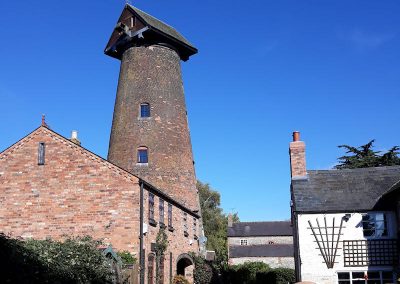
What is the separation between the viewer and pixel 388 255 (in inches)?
926

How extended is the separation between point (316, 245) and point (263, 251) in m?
35.7

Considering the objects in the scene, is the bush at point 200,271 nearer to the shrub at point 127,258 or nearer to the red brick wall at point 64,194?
the red brick wall at point 64,194

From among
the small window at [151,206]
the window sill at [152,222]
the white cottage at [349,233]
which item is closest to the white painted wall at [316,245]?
the white cottage at [349,233]

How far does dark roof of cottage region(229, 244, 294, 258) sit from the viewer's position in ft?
192

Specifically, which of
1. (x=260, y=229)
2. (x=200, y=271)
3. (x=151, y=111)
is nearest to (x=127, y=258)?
(x=200, y=271)

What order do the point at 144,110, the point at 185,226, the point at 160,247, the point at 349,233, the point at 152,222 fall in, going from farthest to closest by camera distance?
1. the point at 144,110
2. the point at 185,226
3. the point at 160,247
4. the point at 349,233
5. the point at 152,222

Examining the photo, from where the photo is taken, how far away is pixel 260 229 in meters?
63.8

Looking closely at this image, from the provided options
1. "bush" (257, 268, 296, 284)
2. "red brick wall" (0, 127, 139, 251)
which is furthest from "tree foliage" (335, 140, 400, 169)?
"red brick wall" (0, 127, 139, 251)

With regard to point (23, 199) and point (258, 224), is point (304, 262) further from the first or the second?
point (258, 224)

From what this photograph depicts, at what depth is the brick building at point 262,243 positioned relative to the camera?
5819cm

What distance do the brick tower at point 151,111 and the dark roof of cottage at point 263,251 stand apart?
27.4 metres

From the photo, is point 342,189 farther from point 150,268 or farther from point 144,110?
point 144,110

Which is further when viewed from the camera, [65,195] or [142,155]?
[142,155]

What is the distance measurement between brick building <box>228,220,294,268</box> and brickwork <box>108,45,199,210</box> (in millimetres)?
27344
